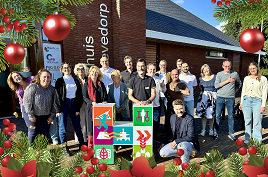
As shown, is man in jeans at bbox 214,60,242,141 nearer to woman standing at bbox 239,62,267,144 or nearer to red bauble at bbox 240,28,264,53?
woman standing at bbox 239,62,267,144

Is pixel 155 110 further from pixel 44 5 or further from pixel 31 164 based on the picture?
pixel 31 164

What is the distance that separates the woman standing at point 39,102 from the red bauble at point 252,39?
3377 millimetres

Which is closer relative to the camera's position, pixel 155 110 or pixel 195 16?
pixel 155 110

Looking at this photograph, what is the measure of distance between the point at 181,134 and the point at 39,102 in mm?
2704

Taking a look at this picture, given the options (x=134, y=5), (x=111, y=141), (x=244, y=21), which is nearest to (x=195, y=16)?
(x=134, y=5)

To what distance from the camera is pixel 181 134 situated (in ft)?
12.1

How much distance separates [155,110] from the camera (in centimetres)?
475

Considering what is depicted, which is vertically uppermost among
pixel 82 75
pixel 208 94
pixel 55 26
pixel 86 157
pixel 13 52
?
pixel 55 26

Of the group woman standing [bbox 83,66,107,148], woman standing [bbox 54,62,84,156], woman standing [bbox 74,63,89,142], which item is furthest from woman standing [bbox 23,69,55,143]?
woman standing [bbox 74,63,89,142]

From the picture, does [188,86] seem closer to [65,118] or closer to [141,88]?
[141,88]

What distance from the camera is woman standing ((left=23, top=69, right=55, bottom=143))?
136 inches

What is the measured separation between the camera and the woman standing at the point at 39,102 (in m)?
3.45

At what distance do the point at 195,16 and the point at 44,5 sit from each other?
2362 centimetres

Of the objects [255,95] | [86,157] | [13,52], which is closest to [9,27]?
[13,52]
